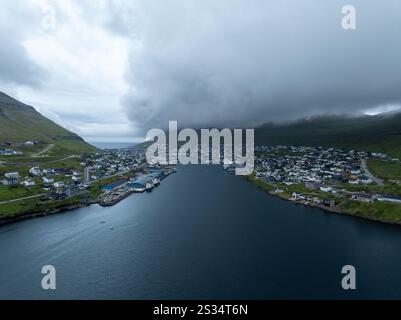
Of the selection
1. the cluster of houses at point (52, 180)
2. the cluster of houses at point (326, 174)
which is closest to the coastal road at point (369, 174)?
the cluster of houses at point (326, 174)

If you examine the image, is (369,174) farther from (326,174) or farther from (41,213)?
(41,213)

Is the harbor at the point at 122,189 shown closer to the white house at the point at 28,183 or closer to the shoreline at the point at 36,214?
the shoreline at the point at 36,214

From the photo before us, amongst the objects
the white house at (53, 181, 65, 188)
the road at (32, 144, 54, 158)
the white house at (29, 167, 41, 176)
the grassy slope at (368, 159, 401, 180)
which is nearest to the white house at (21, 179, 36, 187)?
the white house at (53, 181, 65, 188)

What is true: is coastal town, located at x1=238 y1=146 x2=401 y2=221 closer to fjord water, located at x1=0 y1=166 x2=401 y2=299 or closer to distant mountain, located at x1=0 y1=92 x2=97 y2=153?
fjord water, located at x1=0 y1=166 x2=401 y2=299

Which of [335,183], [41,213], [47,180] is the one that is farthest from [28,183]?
[335,183]
